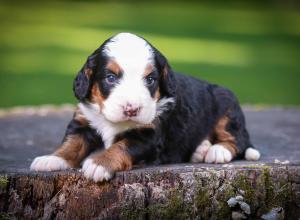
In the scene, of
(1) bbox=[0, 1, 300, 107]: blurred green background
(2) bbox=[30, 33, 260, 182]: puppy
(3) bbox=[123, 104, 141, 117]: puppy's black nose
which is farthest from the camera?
(1) bbox=[0, 1, 300, 107]: blurred green background

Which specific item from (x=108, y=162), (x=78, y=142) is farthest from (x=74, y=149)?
(x=108, y=162)

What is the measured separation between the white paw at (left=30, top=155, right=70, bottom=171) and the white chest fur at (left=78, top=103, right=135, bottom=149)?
15.3 inches

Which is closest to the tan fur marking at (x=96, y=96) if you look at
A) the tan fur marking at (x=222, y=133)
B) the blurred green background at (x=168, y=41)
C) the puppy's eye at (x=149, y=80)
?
the puppy's eye at (x=149, y=80)

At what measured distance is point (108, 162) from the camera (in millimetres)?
5684

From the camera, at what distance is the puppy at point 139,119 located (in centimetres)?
571

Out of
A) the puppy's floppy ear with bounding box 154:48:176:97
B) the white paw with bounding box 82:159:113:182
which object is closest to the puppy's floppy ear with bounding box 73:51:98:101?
the puppy's floppy ear with bounding box 154:48:176:97

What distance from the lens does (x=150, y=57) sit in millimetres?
5871

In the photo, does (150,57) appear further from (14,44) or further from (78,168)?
(14,44)

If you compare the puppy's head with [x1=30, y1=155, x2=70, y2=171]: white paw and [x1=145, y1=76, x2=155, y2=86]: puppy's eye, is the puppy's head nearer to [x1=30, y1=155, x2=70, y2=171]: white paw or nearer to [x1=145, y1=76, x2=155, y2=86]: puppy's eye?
[x1=145, y1=76, x2=155, y2=86]: puppy's eye

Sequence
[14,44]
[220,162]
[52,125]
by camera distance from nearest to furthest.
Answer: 1. [220,162]
2. [52,125]
3. [14,44]

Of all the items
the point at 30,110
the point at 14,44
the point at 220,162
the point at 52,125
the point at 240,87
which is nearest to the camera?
the point at 220,162

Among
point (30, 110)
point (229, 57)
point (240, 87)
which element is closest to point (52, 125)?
point (30, 110)

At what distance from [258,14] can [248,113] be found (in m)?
22.5

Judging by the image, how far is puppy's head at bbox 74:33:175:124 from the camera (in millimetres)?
5637
